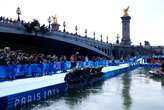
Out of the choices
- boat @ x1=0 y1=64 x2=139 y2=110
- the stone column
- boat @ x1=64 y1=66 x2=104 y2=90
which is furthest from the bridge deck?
the stone column

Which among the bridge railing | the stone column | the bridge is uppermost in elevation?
the stone column

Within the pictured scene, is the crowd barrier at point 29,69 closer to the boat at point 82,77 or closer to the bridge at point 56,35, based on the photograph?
the boat at point 82,77

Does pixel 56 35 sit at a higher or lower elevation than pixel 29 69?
higher

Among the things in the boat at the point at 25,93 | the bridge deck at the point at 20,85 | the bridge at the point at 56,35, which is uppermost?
the bridge at the point at 56,35

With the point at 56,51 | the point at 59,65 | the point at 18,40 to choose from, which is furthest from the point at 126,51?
the point at 59,65

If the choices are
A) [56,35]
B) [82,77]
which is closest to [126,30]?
[56,35]

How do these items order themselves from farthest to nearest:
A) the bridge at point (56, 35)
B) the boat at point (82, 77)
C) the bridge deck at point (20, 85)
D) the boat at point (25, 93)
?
the bridge at point (56, 35) < the boat at point (82, 77) < the bridge deck at point (20, 85) < the boat at point (25, 93)

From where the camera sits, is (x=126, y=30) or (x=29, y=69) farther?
(x=126, y=30)

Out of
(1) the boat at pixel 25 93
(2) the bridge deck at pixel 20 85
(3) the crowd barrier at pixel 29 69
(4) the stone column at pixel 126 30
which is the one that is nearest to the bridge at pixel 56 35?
(3) the crowd barrier at pixel 29 69

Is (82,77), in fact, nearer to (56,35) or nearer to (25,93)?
(25,93)

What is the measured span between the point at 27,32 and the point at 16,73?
24.3m

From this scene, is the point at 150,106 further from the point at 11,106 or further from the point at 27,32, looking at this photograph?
the point at 27,32

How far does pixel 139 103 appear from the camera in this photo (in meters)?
13.1

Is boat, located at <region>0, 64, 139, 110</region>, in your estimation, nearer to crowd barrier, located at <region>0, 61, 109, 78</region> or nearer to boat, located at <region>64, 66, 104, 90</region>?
boat, located at <region>64, 66, 104, 90</region>
